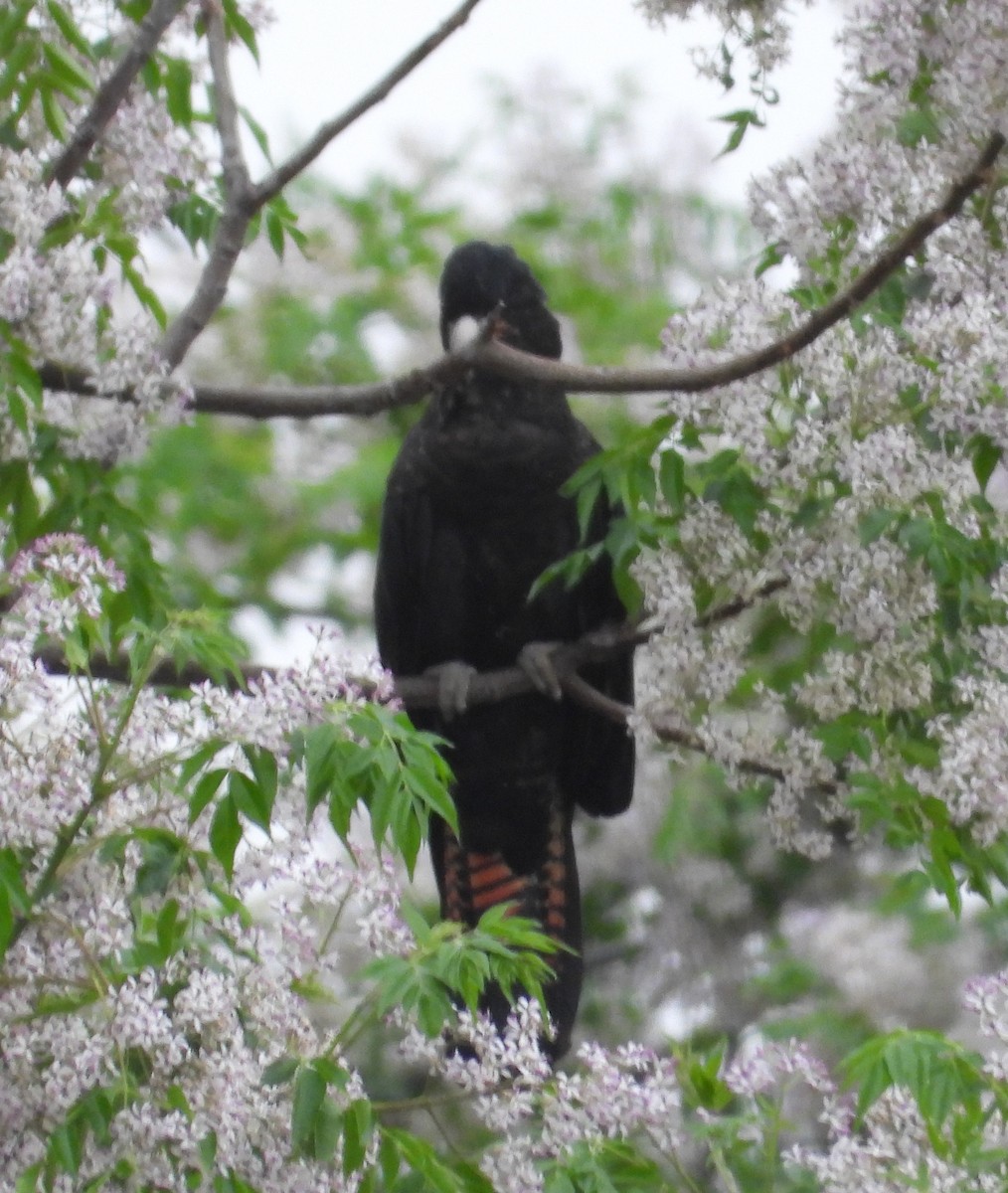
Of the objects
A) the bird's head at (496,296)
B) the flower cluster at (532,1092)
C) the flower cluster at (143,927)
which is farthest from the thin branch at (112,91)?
the flower cluster at (532,1092)

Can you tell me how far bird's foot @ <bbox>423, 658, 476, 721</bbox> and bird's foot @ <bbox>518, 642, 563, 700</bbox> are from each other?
12 centimetres

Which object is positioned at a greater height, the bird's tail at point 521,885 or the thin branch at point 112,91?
the thin branch at point 112,91

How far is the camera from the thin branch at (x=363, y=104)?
2881 millimetres

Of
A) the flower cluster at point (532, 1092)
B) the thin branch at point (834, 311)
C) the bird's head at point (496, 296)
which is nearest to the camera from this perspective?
the flower cluster at point (532, 1092)

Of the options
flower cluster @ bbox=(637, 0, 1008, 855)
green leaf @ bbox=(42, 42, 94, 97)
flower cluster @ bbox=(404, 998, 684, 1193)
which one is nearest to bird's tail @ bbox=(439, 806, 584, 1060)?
flower cluster @ bbox=(637, 0, 1008, 855)

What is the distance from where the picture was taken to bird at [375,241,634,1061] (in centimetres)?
386

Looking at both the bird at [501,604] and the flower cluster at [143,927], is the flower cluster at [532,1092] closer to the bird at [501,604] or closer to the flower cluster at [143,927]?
the flower cluster at [143,927]

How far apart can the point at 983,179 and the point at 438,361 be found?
0.80m

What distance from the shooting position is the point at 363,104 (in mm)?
2879

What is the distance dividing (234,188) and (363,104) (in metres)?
0.26

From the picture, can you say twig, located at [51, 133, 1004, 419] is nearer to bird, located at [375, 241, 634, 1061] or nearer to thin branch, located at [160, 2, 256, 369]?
thin branch, located at [160, 2, 256, 369]

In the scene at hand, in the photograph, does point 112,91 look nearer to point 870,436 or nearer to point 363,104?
point 363,104

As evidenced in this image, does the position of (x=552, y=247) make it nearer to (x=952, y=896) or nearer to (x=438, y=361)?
(x=438, y=361)

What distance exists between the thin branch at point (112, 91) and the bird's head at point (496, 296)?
126 cm
